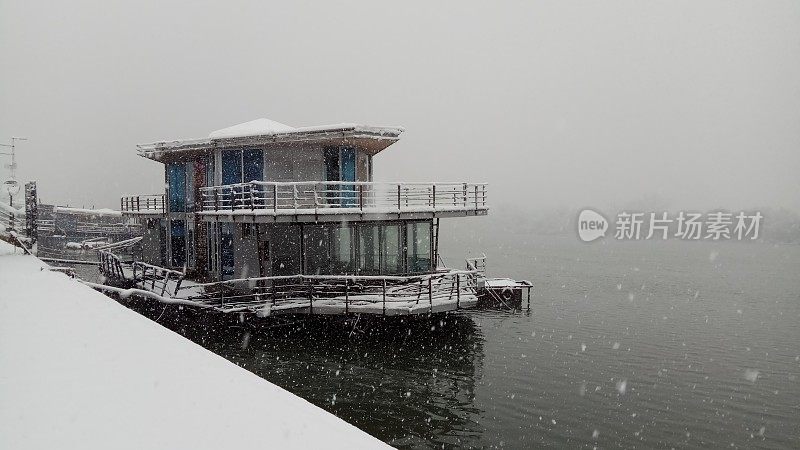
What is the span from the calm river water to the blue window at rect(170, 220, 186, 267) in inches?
374

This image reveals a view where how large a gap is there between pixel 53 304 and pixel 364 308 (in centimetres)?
1225

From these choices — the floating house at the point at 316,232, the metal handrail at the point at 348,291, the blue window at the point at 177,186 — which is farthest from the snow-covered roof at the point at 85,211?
the metal handrail at the point at 348,291

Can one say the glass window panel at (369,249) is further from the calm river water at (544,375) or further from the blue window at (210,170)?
the blue window at (210,170)

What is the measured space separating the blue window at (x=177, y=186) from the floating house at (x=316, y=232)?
2401 millimetres

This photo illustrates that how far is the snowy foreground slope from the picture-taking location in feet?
13.9

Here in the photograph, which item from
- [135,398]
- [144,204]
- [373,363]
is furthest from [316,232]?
[135,398]

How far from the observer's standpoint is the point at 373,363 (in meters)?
19.6

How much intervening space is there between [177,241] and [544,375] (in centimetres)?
2384

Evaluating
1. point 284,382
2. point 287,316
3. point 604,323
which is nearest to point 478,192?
point 287,316

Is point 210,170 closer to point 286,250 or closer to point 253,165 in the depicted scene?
point 253,165

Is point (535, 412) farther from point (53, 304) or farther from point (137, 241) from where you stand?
point (137, 241)

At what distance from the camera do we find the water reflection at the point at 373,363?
1480 centimetres

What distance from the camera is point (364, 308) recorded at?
20.5 metres

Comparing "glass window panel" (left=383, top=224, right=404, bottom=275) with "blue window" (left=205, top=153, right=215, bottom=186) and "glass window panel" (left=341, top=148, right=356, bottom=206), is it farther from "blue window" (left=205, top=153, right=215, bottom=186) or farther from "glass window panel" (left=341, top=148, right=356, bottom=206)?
"blue window" (left=205, top=153, right=215, bottom=186)
